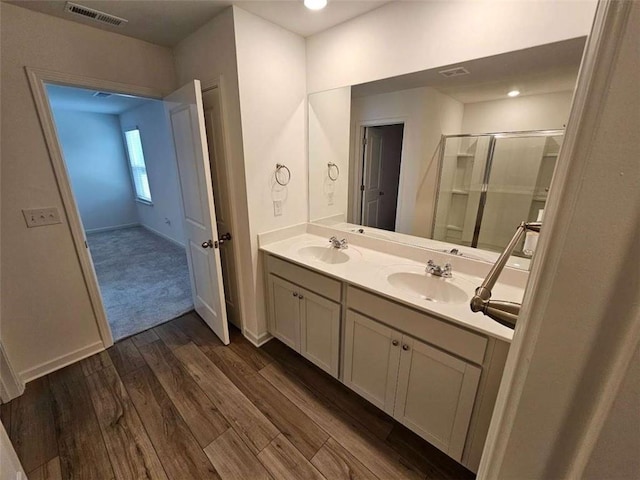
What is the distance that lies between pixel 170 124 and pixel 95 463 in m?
2.24

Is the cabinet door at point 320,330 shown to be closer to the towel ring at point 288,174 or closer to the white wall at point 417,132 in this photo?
the white wall at point 417,132

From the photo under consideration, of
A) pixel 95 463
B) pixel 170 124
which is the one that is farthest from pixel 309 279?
pixel 170 124

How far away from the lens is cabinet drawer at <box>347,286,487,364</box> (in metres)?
1.15

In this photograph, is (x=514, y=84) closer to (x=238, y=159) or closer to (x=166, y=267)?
(x=238, y=159)

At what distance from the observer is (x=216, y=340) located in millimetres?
2303

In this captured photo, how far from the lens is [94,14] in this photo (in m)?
1.66

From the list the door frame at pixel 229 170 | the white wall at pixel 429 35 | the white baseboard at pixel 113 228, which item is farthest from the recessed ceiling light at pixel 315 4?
the white baseboard at pixel 113 228

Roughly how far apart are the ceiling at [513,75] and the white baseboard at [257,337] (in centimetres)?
211

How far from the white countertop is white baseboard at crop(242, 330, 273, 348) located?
76cm

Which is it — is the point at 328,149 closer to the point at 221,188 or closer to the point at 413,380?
the point at 221,188

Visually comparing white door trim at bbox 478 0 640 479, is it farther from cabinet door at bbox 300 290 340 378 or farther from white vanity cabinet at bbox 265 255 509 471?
cabinet door at bbox 300 290 340 378

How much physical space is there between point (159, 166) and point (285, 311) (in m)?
3.90

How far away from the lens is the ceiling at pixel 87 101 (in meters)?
3.52

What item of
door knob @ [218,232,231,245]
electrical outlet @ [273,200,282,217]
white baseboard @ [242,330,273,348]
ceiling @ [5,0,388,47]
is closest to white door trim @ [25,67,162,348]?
ceiling @ [5,0,388,47]
